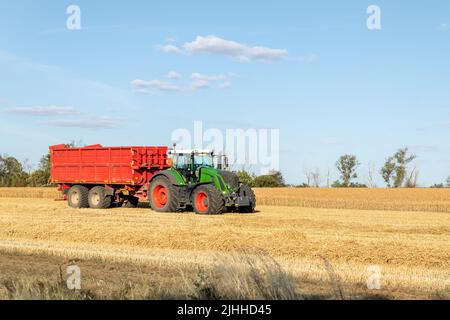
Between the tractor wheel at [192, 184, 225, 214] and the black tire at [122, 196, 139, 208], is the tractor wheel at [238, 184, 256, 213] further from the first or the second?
the black tire at [122, 196, 139, 208]

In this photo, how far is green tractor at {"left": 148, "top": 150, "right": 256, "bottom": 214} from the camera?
21812mm

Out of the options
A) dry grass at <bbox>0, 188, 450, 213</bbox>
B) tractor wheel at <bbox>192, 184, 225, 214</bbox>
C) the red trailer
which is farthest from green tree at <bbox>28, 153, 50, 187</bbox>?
tractor wheel at <bbox>192, 184, 225, 214</bbox>

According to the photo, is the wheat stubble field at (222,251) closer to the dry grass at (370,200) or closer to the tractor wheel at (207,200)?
the tractor wheel at (207,200)

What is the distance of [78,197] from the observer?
26328 mm

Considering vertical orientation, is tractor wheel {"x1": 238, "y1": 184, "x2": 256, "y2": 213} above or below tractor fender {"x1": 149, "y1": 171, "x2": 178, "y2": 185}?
below

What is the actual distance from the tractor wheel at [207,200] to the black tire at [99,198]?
4.70 meters

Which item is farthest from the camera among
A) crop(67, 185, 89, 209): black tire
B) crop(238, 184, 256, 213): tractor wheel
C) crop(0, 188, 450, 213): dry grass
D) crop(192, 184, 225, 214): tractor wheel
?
crop(0, 188, 450, 213): dry grass

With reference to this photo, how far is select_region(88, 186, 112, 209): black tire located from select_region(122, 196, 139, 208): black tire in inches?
31.7

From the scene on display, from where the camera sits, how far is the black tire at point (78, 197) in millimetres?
26234

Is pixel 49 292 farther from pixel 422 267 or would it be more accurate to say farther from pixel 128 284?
pixel 422 267

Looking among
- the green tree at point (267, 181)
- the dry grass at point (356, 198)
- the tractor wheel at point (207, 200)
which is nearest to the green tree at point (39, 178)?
the dry grass at point (356, 198)
